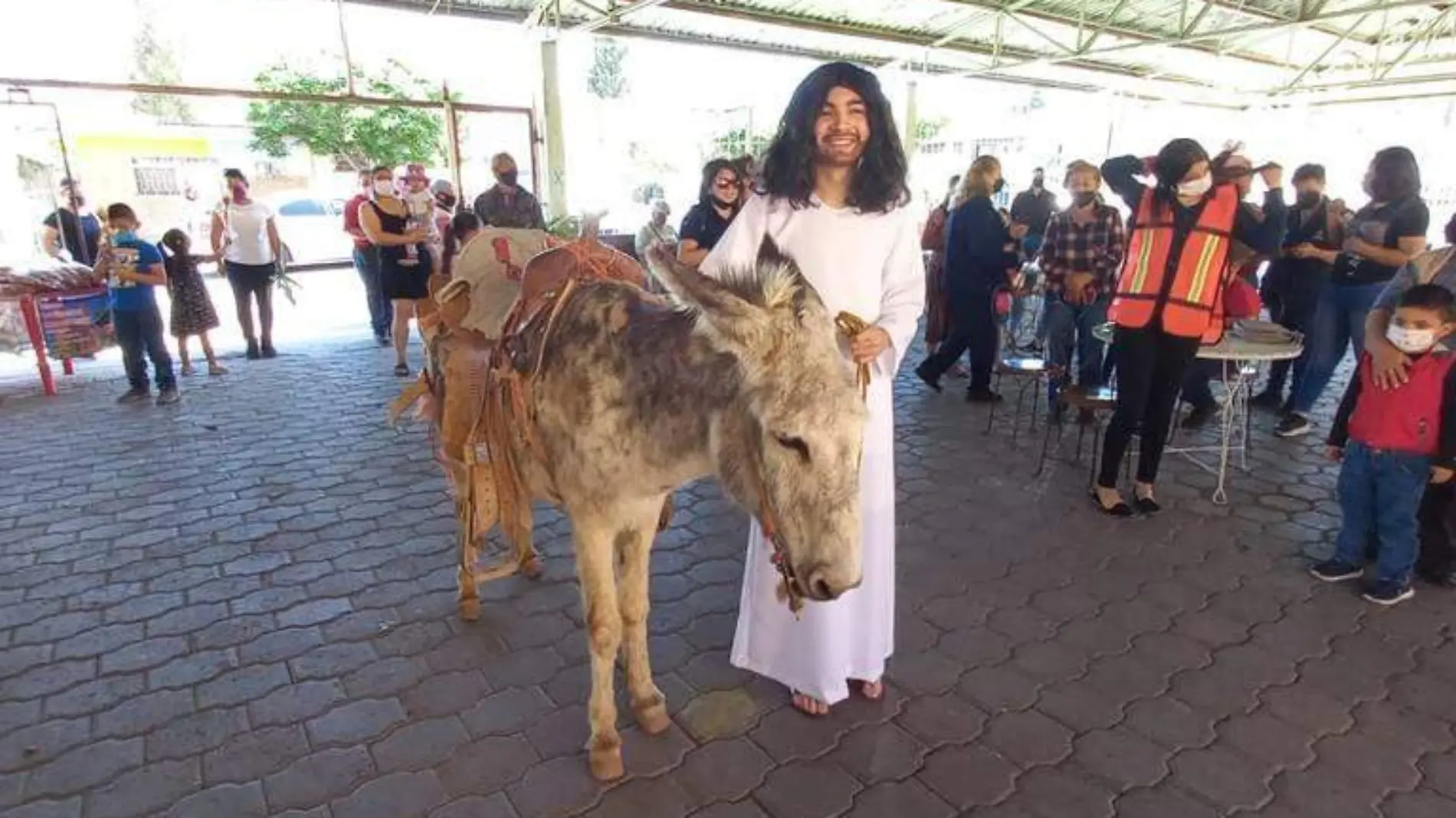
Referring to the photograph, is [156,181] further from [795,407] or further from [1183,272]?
[795,407]

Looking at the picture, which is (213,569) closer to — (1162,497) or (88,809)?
(88,809)

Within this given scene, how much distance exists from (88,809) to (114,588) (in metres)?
1.62

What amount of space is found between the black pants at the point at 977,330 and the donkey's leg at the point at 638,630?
15.4ft

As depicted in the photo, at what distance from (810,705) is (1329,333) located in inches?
206

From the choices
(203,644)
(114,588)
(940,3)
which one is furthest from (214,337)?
(940,3)

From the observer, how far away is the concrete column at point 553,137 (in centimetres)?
1075

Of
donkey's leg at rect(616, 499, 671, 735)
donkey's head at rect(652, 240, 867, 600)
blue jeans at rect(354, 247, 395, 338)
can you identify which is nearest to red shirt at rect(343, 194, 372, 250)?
blue jeans at rect(354, 247, 395, 338)

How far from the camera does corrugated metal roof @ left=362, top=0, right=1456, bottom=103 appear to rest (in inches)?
428

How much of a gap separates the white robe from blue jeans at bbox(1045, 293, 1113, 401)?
3730 millimetres

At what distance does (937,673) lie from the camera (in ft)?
9.62

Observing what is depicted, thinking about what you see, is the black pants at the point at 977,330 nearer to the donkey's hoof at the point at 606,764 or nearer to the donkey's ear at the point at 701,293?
the donkey's hoof at the point at 606,764

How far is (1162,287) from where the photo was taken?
3.90m

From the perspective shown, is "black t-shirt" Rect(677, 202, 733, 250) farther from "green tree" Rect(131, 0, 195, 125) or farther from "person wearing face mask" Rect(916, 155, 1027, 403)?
"green tree" Rect(131, 0, 195, 125)

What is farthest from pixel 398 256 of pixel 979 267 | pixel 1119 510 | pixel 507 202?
pixel 1119 510
